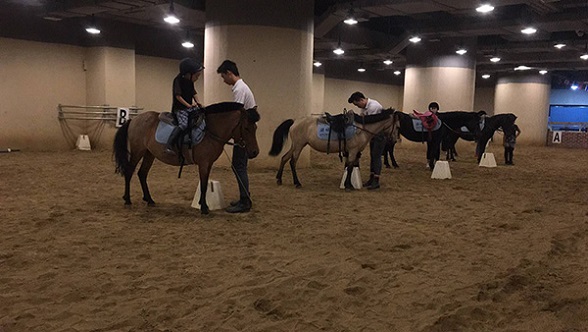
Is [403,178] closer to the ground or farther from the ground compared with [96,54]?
closer to the ground

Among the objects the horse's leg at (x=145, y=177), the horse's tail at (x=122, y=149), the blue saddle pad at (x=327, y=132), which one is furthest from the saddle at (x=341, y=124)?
the horse's tail at (x=122, y=149)

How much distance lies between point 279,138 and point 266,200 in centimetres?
146

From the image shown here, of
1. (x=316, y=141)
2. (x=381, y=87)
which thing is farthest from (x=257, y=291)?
(x=381, y=87)

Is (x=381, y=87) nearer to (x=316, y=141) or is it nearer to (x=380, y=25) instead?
(x=380, y=25)

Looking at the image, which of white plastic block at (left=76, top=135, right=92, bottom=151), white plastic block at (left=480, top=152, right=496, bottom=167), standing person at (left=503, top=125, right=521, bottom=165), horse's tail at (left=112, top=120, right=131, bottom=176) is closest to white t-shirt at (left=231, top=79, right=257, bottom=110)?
horse's tail at (left=112, top=120, right=131, bottom=176)

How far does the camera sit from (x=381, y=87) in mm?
27016

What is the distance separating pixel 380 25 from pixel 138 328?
1554 centimetres

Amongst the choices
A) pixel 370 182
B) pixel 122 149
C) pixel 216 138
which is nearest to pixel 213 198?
pixel 216 138

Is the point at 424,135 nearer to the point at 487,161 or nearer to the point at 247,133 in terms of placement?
the point at 487,161

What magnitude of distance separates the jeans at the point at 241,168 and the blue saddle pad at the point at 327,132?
2.29 m

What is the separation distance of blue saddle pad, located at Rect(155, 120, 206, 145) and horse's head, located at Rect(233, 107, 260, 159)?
399 mm

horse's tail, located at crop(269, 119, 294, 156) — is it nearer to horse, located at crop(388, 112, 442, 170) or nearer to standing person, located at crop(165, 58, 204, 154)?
standing person, located at crop(165, 58, 204, 154)

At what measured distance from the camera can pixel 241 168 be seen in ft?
20.9

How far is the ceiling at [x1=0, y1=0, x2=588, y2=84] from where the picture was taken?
11664 mm
